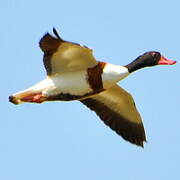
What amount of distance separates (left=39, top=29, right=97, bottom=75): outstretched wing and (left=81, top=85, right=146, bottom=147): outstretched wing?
1349 mm

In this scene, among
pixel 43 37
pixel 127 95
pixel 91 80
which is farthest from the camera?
pixel 127 95

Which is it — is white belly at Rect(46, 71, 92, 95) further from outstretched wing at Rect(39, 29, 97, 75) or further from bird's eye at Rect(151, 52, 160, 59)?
bird's eye at Rect(151, 52, 160, 59)

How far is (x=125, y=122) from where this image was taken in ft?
47.9

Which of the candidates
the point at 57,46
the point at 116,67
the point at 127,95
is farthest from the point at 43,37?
the point at 127,95

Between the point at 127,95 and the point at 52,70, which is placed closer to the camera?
the point at 52,70

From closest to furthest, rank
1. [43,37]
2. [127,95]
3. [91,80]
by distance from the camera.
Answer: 1. [43,37]
2. [91,80]
3. [127,95]

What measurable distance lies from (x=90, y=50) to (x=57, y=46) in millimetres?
510

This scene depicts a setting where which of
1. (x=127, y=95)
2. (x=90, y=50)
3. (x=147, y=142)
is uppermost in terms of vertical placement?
(x=90, y=50)

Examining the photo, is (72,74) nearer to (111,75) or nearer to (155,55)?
(111,75)

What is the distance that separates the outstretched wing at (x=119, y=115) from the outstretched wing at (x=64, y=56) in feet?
4.43

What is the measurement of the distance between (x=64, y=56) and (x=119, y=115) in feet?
6.82

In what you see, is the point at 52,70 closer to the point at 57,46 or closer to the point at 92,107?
the point at 57,46

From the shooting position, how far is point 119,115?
47.9 feet

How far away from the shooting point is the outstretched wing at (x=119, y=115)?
14.4 meters
